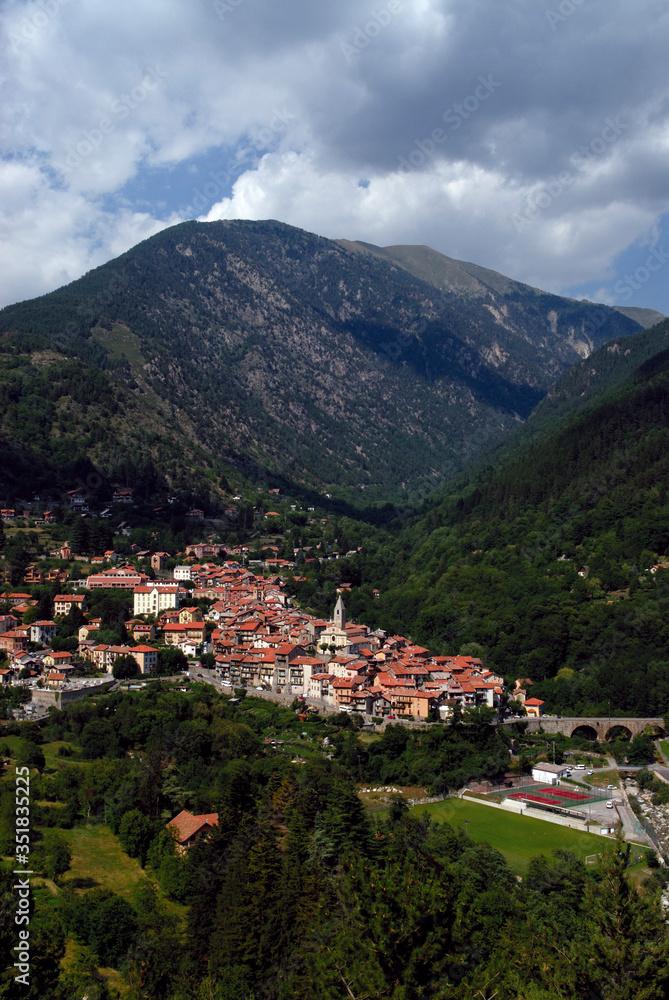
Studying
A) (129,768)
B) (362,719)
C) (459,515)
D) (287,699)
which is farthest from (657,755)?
(459,515)

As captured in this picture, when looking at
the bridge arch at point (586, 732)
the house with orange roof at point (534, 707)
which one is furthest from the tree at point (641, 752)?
the house with orange roof at point (534, 707)

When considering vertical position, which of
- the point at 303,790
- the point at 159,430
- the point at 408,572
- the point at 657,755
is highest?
the point at 159,430

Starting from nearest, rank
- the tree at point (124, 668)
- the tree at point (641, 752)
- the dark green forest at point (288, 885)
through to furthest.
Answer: the dark green forest at point (288, 885) < the tree at point (641, 752) < the tree at point (124, 668)

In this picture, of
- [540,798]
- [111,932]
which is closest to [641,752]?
[540,798]

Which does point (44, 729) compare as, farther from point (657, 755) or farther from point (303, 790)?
point (657, 755)

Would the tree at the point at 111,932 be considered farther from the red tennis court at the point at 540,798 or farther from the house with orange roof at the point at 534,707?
the house with orange roof at the point at 534,707

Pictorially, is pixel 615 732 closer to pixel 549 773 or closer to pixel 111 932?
pixel 549 773
